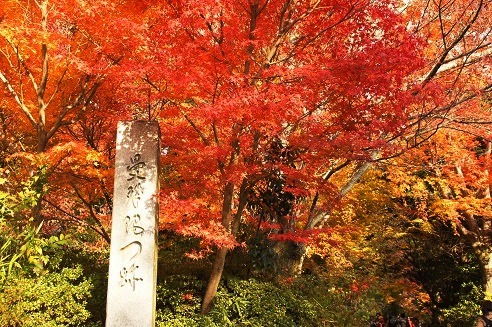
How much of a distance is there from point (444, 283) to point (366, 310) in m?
10.3

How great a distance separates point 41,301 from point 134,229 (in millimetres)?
1968

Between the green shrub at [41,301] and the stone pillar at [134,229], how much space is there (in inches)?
49.1

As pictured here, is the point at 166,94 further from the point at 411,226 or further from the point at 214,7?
the point at 411,226

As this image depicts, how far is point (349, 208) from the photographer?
1728 cm

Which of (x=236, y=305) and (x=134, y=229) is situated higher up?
(x=134, y=229)

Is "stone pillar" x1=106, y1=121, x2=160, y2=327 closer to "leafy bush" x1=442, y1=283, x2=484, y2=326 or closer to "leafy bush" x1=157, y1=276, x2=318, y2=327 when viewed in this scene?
"leafy bush" x1=157, y1=276, x2=318, y2=327

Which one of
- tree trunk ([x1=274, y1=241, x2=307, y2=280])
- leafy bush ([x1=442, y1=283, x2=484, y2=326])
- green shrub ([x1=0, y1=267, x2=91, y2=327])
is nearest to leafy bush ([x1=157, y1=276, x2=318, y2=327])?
tree trunk ([x1=274, y1=241, x2=307, y2=280])

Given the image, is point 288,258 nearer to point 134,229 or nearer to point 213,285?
point 213,285

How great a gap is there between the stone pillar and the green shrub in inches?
49.1

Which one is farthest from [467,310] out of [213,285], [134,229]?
[134,229]

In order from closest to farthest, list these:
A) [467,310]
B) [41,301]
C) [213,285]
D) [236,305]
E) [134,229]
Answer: [134,229], [41,301], [213,285], [236,305], [467,310]

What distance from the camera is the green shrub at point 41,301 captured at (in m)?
6.15

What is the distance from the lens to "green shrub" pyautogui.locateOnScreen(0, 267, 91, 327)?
615 cm

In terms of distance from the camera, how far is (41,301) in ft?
22.6
